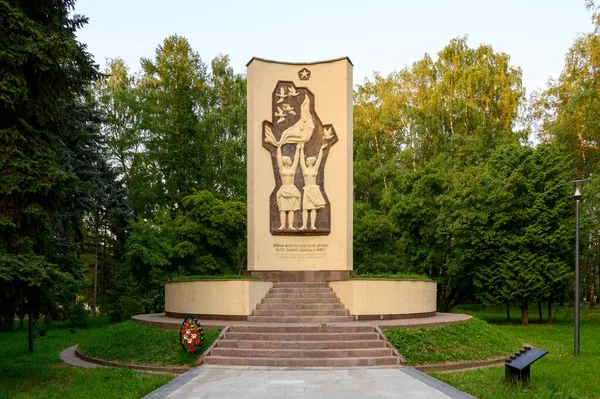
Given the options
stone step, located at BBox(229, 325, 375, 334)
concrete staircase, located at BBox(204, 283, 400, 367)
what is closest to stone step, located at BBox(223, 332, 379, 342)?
concrete staircase, located at BBox(204, 283, 400, 367)

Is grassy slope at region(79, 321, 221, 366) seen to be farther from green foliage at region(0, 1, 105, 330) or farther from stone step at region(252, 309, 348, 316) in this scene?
green foliage at region(0, 1, 105, 330)

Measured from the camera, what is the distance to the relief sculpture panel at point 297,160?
17.4 m

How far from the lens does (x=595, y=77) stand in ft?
78.1

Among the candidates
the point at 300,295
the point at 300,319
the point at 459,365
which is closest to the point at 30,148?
the point at 300,319

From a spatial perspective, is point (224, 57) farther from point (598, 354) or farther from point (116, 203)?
point (598, 354)

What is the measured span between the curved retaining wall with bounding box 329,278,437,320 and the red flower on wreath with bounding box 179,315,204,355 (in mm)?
4383

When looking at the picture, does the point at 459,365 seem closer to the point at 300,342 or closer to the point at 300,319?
the point at 300,342

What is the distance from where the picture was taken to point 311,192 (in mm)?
17391

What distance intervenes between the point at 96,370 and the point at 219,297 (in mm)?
3889

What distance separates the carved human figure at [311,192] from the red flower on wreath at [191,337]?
23.0 ft

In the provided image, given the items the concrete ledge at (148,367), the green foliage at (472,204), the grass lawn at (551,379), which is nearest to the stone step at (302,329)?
the concrete ledge at (148,367)

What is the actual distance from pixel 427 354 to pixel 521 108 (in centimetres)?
2752

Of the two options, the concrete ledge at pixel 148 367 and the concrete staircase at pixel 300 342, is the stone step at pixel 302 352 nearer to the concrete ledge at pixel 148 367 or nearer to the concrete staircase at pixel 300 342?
the concrete staircase at pixel 300 342

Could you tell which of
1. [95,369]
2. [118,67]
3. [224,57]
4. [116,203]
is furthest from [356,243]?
[118,67]
